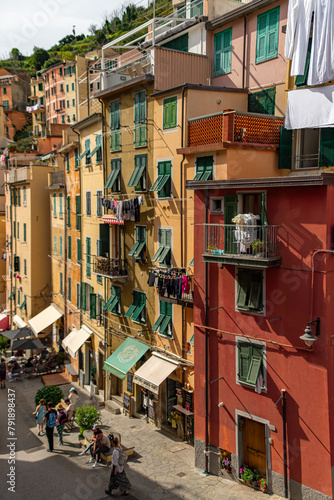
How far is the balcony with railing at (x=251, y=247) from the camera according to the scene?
16609 mm

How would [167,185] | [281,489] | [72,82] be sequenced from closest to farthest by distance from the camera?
1. [281,489]
2. [167,185]
3. [72,82]

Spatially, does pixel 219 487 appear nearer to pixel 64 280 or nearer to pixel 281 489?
pixel 281 489

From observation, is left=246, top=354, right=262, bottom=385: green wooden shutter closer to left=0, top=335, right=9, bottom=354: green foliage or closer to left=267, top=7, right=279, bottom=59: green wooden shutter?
left=267, top=7, right=279, bottom=59: green wooden shutter

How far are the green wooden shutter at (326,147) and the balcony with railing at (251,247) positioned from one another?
390 cm

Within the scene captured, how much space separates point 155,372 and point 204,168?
975 cm

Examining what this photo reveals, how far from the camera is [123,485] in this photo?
17875 mm

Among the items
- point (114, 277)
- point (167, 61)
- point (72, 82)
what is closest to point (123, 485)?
point (114, 277)

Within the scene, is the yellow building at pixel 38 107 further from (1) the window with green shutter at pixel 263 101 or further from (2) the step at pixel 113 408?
(1) the window with green shutter at pixel 263 101

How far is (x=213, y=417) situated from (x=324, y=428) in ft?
16.2

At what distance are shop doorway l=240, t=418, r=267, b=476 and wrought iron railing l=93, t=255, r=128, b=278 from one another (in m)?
11.5

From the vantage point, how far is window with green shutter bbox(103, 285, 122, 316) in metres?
28.5

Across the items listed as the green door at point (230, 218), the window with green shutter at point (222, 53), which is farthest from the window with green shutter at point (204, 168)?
the window with green shutter at point (222, 53)

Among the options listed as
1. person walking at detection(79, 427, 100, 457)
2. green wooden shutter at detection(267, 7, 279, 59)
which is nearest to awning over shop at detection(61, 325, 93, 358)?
person walking at detection(79, 427, 100, 457)

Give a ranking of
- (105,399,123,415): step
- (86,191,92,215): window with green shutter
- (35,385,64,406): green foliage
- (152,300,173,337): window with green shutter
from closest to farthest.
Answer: (152,300,173,337): window with green shutter < (35,385,64,406): green foliage < (105,399,123,415): step < (86,191,92,215): window with green shutter
